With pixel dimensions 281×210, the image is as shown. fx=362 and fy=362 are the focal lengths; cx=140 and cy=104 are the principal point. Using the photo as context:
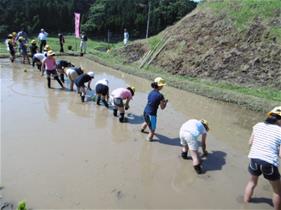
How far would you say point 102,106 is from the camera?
11141mm

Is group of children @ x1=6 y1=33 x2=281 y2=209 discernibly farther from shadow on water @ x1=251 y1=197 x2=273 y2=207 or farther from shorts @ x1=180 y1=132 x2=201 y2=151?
shadow on water @ x1=251 y1=197 x2=273 y2=207

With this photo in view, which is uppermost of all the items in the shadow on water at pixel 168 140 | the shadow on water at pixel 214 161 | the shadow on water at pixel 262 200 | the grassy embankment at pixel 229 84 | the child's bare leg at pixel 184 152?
the grassy embankment at pixel 229 84

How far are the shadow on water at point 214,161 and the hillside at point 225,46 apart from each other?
21.8ft

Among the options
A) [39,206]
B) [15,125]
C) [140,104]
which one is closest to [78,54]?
[140,104]

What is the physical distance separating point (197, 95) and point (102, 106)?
164 inches

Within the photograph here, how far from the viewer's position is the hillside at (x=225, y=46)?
14.8m

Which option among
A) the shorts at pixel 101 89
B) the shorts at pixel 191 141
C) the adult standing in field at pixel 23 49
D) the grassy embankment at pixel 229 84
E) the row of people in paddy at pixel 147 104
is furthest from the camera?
the adult standing in field at pixel 23 49

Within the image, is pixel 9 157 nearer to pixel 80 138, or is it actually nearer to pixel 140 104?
pixel 80 138

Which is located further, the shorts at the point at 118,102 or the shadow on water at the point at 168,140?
the shorts at the point at 118,102

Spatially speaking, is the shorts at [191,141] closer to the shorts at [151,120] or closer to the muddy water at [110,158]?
the muddy water at [110,158]

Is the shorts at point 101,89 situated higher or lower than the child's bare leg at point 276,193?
higher

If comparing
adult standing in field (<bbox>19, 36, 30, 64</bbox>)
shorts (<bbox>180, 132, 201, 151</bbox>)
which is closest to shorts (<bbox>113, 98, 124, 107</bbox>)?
shorts (<bbox>180, 132, 201, 151</bbox>)

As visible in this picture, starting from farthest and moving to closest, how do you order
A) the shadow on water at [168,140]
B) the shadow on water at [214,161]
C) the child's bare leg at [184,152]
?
the shadow on water at [168,140] → the child's bare leg at [184,152] → the shadow on water at [214,161]

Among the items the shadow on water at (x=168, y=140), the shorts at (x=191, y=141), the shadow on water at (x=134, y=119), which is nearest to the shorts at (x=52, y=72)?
the shadow on water at (x=134, y=119)
